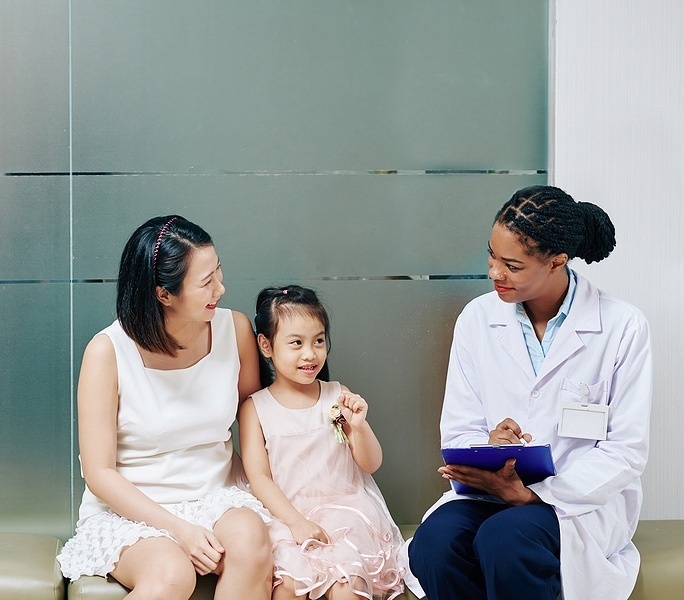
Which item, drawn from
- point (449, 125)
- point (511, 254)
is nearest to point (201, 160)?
point (449, 125)

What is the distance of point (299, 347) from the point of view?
265cm

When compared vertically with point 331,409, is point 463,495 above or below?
below

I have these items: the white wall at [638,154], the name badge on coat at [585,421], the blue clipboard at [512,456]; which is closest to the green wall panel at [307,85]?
the white wall at [638,154]

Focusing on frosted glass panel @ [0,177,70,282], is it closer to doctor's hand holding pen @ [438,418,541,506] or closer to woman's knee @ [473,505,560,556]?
doctor's hand holding pen @ [438,418,541,506]

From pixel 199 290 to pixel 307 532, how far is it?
765mm

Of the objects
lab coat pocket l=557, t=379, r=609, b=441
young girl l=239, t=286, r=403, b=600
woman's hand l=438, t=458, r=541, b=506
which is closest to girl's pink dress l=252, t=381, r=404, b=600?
young girl l=239, t=286, r=403, b=600

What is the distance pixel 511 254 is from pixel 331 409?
0.73 m

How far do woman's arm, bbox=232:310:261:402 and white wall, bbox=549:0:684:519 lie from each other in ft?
4.04

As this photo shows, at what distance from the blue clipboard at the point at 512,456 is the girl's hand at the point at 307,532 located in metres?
0.41

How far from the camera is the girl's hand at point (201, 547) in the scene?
2.25 m

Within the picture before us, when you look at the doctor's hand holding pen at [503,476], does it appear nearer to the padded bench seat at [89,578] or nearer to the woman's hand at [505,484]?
the woman's hand at [505,484]

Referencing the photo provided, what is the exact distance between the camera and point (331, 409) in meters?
2.64

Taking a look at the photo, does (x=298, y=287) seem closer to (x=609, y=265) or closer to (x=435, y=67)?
(x=435, y=67)

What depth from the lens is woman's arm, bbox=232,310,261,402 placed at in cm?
273
